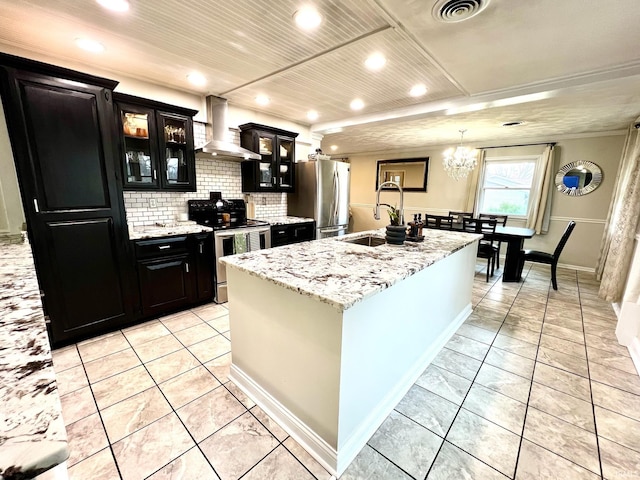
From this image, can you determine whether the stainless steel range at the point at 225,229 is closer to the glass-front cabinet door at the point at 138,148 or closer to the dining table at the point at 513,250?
the glass-front cabinet door at the point at 138,148

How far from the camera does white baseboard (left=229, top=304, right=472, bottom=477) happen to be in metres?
1.37

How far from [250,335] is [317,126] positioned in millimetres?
3803

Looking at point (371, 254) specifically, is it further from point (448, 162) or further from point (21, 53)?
point (448, 162)

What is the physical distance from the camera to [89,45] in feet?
7.06

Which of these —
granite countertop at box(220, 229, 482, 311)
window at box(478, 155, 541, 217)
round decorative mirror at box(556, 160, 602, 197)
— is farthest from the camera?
window at box(478, 155, 541, 217)

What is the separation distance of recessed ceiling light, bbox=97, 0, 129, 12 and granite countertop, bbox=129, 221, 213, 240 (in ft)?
5.52

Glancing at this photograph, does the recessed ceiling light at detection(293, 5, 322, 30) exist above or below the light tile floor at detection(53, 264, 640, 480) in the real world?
above

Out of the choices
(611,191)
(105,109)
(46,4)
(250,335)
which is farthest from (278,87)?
(611,191)

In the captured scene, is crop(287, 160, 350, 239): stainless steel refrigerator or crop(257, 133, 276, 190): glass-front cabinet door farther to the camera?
crop(287, 160, 350, 239): stainless steel refrigerator

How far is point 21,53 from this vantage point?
2215 mm

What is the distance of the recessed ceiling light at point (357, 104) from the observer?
3383 millimetres

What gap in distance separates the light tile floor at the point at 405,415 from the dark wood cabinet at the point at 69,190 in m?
0.37

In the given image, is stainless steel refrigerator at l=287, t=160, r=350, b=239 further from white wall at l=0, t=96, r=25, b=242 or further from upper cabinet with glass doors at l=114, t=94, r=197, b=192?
white wall at l=0, t=96, r=25, b=242

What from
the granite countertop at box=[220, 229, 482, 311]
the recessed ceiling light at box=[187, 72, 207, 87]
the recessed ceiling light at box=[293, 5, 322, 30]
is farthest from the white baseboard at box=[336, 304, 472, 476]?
the recessed ceiling light at box=[187, 72, 207, 87]
